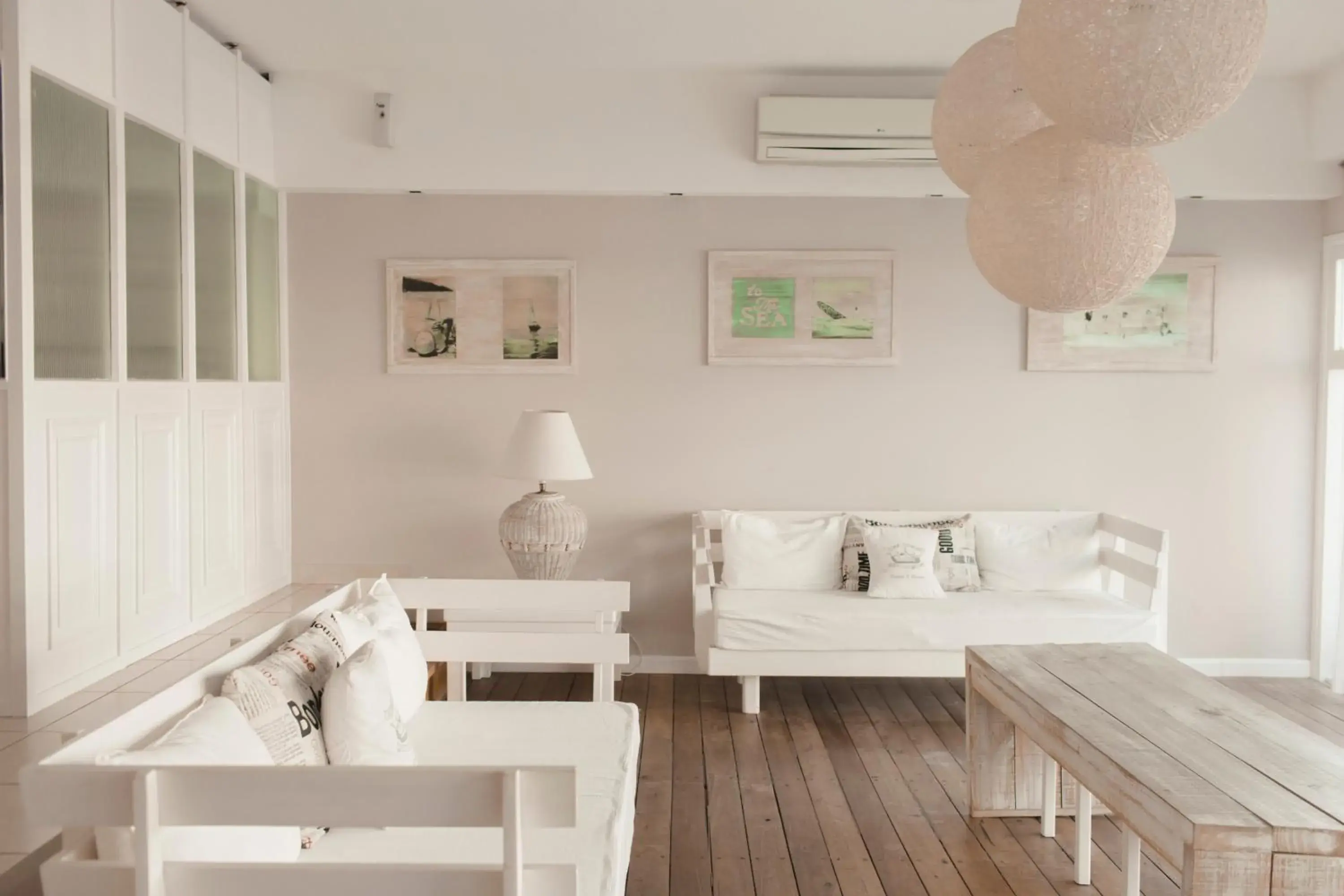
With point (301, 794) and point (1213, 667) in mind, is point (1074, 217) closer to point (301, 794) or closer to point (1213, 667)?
point (301, 794)

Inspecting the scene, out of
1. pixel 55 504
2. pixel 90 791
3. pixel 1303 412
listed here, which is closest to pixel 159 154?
pixel 55 504

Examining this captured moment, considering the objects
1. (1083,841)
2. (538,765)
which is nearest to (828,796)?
(1083,841)

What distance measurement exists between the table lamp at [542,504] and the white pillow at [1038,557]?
1837mm

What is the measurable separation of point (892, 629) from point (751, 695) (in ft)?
2.13

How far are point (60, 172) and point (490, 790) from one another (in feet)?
7.79

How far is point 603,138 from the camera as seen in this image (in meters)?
4.63

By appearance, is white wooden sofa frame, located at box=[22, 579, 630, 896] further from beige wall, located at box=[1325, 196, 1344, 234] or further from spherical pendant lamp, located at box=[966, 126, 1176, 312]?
beige wall, located at box=[1325, 196, 1344, 234]

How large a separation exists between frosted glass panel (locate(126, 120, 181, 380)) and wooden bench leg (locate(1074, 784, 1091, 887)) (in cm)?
311

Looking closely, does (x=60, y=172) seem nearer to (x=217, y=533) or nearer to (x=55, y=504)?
(x=55, y=504)

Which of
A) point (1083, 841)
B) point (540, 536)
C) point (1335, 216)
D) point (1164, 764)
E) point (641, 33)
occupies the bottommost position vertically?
point (1083, 841)

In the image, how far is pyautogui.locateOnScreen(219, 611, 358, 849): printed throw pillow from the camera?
7.19 ft

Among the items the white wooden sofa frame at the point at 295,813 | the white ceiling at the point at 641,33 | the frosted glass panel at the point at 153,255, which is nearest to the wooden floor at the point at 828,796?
the white wooden sofa frame at the point at 295,813

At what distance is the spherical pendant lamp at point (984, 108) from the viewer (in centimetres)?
232

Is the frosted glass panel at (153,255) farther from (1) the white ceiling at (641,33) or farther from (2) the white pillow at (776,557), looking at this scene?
(2) the white pillow at (776,557)
